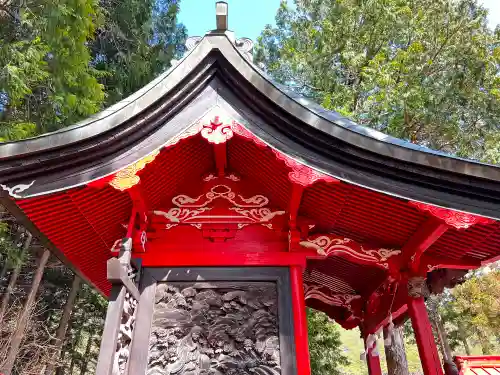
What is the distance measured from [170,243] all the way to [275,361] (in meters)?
1.72

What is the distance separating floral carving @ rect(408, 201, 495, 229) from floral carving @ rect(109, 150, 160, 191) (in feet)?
8.03

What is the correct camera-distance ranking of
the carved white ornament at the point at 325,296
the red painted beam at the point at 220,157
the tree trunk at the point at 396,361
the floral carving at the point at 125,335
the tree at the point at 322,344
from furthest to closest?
1. the tree at the point at 322,344
2. the tree trunk at the point at 396,361
3. the carved white ornament at the point at 325,296
4. the red painted beam at the point at 220,157
5. the floral carving at the point at 125,335

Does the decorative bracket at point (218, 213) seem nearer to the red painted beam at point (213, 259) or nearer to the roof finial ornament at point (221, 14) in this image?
the red painted beam at point (213, 259)

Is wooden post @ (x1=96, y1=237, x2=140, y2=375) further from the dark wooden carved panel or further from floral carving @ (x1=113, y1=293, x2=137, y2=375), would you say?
the dark wooden carved panel

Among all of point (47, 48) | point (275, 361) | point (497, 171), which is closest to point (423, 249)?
point (497, 171)

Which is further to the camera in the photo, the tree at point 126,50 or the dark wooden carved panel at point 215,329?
the tree at point 126,50

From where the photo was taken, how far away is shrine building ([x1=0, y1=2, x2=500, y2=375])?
3152mm

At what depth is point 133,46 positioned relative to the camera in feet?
46.5

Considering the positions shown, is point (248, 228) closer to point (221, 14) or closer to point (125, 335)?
point (125, 335)

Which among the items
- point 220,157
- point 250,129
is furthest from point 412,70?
point 250,129

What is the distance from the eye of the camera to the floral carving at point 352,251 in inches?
167

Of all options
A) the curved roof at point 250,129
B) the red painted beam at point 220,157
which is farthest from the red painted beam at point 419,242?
the red painted beam at point 220,157

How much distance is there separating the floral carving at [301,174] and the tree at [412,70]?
7.80 m

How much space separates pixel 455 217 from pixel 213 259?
2.45 m
